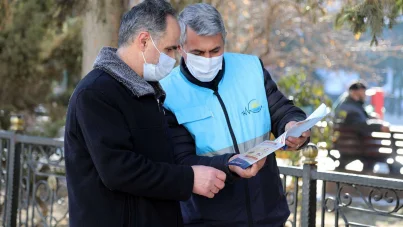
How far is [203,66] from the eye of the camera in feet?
9.57

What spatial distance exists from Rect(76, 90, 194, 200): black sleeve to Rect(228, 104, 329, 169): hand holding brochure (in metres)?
0.31

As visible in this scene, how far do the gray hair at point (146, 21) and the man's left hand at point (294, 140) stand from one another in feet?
2.21

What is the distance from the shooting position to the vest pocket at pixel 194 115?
2861 millimetres

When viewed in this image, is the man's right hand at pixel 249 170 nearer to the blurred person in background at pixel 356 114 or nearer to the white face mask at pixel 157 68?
the white face mask at pixel 157 68

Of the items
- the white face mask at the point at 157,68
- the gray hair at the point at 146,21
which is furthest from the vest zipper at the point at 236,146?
the gray hair at the point at 146,21

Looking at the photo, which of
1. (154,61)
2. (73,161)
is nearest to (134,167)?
(73,161)

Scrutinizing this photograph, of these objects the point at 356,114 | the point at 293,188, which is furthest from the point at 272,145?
the point at 356,114

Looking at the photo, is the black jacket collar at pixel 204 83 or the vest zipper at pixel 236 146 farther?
the black jacket collar at pixel 204 83

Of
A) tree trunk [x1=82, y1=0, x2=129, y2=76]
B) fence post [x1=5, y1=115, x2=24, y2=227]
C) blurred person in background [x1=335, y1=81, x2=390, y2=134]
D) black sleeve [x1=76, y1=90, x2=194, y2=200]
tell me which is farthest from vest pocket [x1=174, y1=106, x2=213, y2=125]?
blurred person in background [x1=335, y1=81, x2=390, y2=134]

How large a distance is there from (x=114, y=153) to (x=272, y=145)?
2.00 feet

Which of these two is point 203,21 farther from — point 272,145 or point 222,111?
point 272,145

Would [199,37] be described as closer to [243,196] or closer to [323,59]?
[243,196]

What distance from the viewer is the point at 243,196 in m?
2.83

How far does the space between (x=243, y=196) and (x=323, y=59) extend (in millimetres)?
12432
